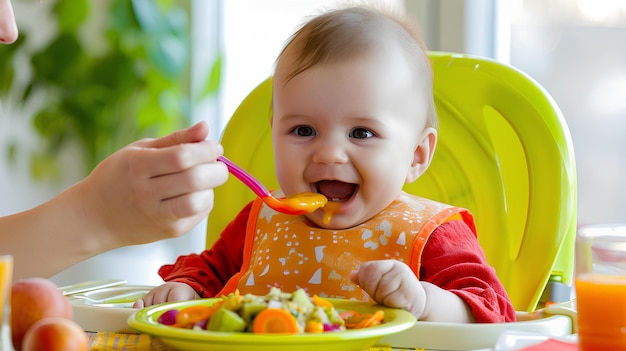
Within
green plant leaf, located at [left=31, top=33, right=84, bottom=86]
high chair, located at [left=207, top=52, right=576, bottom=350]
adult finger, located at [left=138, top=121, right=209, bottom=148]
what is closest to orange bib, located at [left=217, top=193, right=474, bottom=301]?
high chair, located at [left=207, top=52, right=576, bottom=350]

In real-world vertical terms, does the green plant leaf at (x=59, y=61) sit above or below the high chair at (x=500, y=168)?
above

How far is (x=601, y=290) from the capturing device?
796 millimetres

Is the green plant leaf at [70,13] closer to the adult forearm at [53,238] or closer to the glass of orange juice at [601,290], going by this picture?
the adult forearm at [53,238]

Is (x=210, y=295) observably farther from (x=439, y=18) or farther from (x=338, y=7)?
(x=439, y=18)

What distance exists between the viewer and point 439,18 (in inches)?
89.7

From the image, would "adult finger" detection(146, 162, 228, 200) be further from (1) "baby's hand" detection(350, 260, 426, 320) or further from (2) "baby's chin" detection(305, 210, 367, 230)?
(2) "baby's chin" detection(305, 210, 367, 230)

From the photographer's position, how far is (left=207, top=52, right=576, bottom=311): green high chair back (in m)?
1.30

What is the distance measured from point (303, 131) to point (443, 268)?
0.30m

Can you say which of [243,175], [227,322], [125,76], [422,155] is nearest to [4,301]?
[227,322]

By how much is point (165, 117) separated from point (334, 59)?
175cm

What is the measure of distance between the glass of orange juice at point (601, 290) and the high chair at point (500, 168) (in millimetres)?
473

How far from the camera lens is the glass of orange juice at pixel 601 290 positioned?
2.59 ft

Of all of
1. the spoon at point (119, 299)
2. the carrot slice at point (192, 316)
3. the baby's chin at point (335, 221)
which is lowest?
the spoon at point (119, 299)

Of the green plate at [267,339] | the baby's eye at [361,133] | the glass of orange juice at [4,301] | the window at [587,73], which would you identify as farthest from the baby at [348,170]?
the window at [587,73]
